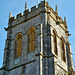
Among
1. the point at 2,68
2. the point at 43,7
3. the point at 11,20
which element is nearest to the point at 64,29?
the point at 43,7

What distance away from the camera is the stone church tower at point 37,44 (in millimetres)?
32344

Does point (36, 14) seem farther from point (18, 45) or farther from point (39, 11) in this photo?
point (18, 45)

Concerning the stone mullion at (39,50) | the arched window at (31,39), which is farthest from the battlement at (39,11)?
the stone mullion at (39,50)

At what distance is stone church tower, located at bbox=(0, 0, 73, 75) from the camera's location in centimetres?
Result: 3234

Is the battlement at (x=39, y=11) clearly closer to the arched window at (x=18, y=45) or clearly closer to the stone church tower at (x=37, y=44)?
the stone church tower at (x=37, y=44)

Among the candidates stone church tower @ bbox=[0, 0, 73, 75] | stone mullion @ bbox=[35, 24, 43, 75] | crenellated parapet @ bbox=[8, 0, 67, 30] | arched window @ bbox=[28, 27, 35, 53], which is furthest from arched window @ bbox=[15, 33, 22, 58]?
stone mullion @ bbox=[35, 24, 43, 75]

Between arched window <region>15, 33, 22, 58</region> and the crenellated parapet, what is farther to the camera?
the crenellated parapet

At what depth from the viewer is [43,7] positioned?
37.8m

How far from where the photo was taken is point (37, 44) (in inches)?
1340

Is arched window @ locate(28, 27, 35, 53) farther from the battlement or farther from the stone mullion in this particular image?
the battlement

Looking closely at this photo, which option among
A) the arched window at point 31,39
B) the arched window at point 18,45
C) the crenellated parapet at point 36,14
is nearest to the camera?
the arched window at point 31,39

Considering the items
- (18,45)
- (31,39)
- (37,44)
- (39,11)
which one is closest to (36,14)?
(39,11)

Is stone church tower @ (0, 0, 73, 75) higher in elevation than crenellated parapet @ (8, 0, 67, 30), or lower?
lower

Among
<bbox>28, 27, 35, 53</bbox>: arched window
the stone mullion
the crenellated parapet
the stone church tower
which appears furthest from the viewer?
the crenellated parapet
